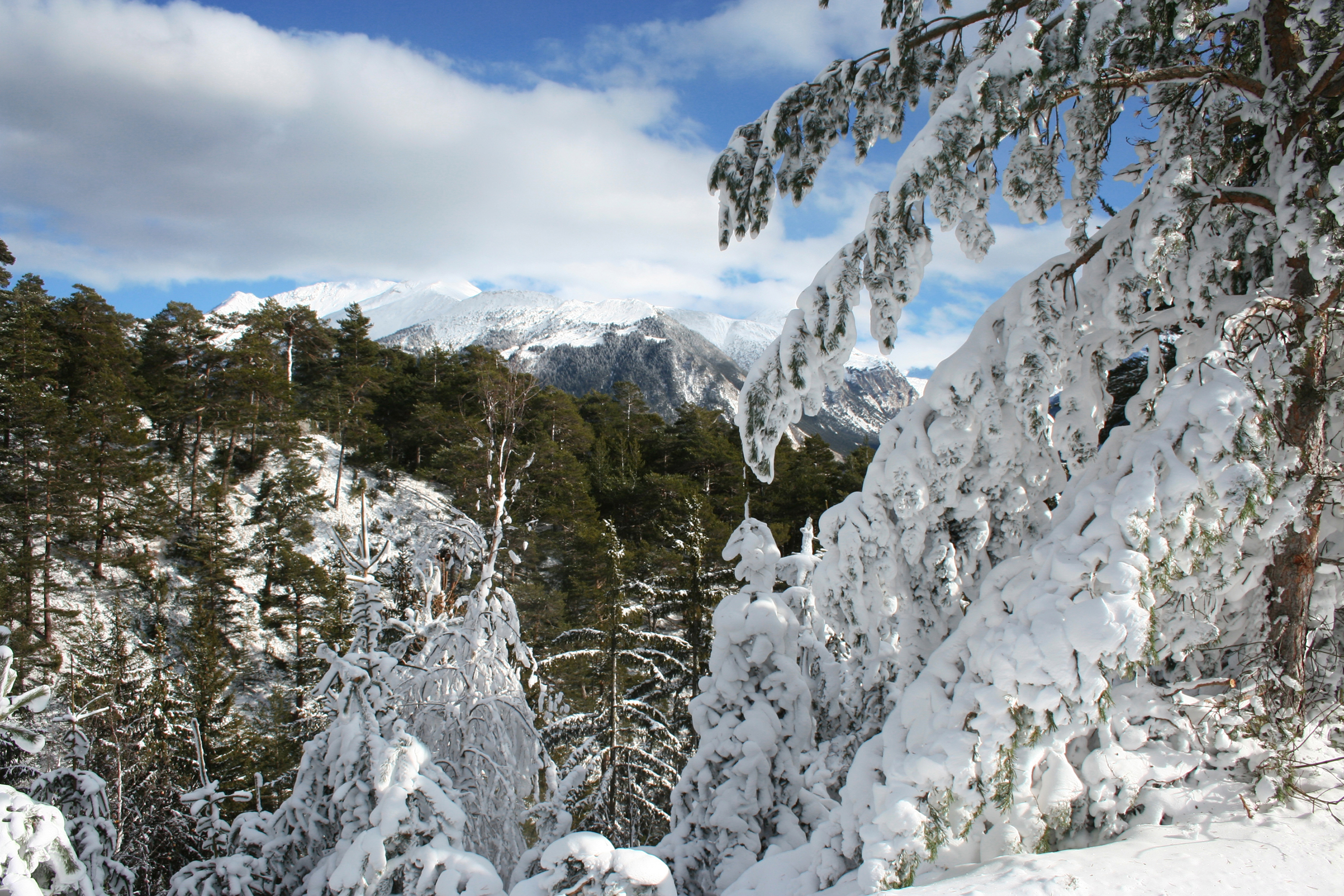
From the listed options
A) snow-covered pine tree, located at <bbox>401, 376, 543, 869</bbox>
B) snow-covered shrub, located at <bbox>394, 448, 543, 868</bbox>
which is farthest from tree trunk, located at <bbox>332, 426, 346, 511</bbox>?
snow-covered shrub, located at <bbox>394, 448, 543, 868</bbox>

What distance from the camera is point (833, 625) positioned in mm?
4547

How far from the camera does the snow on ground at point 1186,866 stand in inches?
119

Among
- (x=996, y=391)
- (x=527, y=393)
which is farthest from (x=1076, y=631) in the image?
(x=527, y=393)

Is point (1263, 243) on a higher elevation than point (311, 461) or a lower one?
higher

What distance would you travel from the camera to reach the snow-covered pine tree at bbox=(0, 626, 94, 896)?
4.18 meters

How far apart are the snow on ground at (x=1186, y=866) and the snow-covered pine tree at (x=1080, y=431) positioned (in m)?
0.17

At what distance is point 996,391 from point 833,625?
72.3 inches

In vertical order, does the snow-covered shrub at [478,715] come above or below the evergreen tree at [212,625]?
above

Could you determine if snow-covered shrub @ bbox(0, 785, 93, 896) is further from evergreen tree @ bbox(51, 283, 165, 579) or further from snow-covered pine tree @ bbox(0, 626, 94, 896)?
evergreen tree @ bbox(51, 283, 165, 579)

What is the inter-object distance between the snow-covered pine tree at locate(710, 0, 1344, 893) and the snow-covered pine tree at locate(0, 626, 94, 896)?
4671 mm

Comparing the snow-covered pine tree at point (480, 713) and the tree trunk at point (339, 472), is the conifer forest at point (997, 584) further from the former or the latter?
the tree trunk at point (339, 472)

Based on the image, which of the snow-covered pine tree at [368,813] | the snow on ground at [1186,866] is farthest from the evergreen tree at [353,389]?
the snow on ground at [1186,866]

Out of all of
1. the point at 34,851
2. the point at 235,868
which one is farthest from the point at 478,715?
the point at 34,851

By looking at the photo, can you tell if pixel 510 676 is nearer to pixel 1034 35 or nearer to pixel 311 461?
pixel 1034 35
